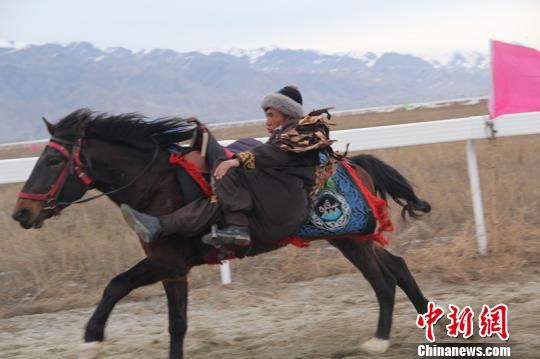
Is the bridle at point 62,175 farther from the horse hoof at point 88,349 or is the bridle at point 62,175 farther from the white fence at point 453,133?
the white fence at point 453,133

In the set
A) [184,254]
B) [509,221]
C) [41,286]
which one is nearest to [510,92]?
[509,221]

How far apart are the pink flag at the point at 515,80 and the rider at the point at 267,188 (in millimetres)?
3294

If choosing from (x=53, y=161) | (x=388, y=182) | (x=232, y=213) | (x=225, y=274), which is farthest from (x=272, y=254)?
(x=53, y=161)

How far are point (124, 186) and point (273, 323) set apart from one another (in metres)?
1.99

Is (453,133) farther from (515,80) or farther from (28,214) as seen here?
(28,214)

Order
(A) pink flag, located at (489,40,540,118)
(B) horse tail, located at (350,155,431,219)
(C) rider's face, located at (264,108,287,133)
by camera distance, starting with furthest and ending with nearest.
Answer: (A) pink flag, located at (489,40,540,118) → (B) horse tail, located at (350,155,431,219) → (C) rider's face, located at (264,108,287,133)

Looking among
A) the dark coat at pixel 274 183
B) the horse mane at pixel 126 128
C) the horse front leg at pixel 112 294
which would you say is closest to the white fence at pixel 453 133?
the dark coat at pixel 274 183

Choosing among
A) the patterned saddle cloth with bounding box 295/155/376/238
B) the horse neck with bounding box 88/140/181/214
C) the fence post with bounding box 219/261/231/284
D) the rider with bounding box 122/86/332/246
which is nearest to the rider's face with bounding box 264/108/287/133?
the rider with bounding box 122/86/332/246

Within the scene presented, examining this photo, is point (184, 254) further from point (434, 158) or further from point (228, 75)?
point (228, 75)

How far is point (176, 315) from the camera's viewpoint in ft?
16.4

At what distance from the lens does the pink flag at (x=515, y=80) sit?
7.59 m

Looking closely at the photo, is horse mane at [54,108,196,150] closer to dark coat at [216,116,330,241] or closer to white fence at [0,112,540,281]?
dark coat at [216,116,330,241]

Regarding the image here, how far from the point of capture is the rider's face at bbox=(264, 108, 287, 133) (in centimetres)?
511

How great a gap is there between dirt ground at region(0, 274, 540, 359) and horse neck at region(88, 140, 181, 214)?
1.29 m
